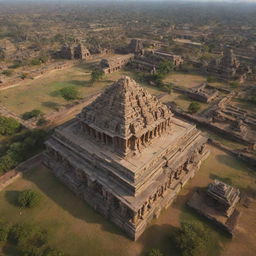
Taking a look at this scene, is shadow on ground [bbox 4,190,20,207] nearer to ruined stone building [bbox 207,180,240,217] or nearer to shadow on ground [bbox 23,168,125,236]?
shadow on ground [bbox 23,168,125,236]

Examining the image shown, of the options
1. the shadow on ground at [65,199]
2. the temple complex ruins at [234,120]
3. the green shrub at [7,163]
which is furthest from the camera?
the temple complex ruins at [234,120]

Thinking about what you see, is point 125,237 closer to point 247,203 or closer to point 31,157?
point 247,203

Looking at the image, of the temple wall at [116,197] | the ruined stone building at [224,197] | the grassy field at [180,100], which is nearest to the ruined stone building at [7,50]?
the grassy field at [180,100]

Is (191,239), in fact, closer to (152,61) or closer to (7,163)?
(7,163)

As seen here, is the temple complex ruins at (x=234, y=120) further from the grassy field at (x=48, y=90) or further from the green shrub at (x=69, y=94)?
the green shrub at (x=69, y=94)

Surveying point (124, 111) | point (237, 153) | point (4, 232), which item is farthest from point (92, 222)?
point (237, 153)

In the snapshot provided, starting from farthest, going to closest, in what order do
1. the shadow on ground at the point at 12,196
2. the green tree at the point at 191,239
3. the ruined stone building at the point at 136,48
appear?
the ruined stone building at the point at 136,48 < the shadow on ground at the point at 12,196 < the green tree at the point at 191,239
